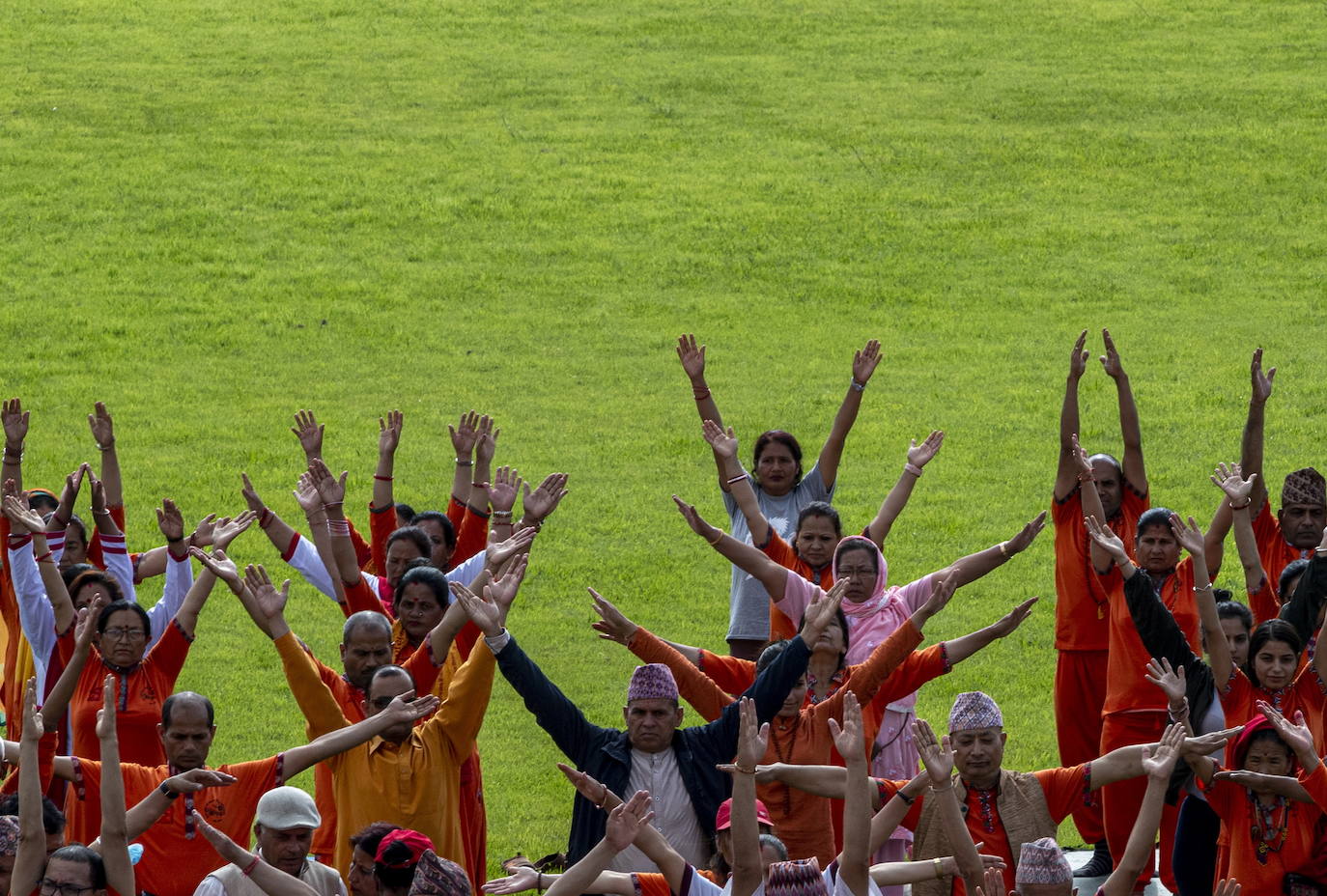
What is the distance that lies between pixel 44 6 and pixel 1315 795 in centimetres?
2871

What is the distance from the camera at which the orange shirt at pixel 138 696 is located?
8188mm

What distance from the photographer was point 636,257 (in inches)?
909

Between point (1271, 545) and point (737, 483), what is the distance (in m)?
3.05

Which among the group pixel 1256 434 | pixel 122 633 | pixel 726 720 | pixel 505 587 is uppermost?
pixel 1256 434

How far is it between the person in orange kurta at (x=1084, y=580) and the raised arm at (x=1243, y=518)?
58cm

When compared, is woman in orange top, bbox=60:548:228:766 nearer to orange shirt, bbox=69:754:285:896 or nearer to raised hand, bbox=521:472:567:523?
orange shirt, bbox=69:754:285:896

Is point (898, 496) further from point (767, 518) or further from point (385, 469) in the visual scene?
point (385, 469)

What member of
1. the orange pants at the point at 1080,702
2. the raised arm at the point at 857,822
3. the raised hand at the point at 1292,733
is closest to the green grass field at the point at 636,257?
the orange pants at the point at 1080,702

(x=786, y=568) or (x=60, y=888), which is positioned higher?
(x=786, y=568)

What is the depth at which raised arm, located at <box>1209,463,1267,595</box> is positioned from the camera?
344 inches

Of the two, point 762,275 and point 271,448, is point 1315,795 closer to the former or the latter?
point 271,448

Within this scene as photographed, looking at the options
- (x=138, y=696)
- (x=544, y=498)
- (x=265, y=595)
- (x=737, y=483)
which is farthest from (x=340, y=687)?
(x=737, y=483)

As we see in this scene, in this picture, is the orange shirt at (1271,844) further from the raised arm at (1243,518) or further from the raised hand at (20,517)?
the raised hand at (20,517)

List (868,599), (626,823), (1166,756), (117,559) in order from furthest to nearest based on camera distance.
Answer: (117,559)
(868,599)
(1166,756)
(626,823)
